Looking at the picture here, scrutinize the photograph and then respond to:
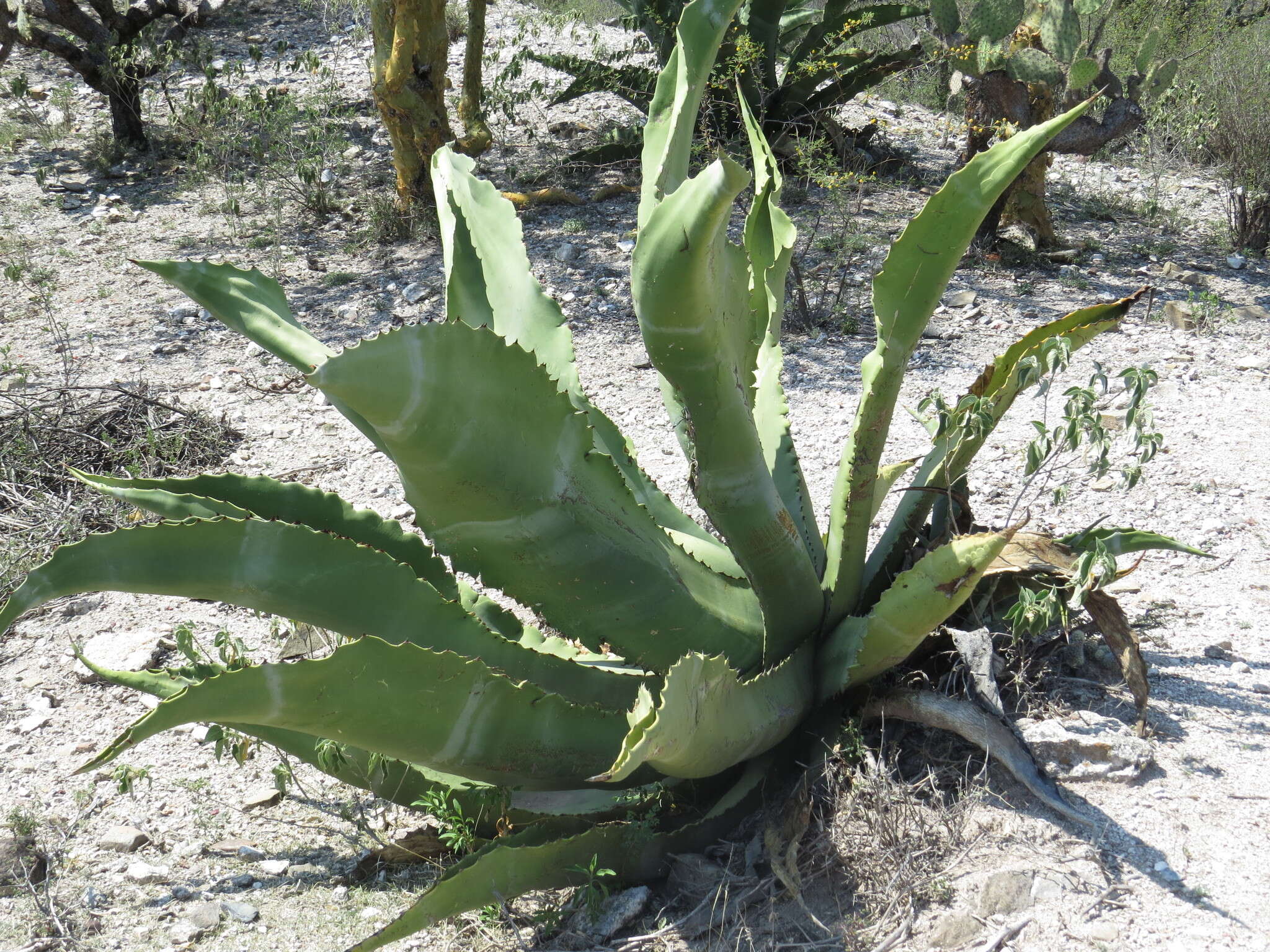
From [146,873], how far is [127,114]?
6356 millimetres

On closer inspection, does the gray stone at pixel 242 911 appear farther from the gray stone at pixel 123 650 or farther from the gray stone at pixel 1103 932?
the gray stone at pixel 1103 932

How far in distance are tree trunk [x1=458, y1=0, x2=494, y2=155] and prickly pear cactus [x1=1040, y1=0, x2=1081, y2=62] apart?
10.4ft

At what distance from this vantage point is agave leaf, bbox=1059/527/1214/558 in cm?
207

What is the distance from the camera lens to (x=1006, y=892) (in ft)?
5.75

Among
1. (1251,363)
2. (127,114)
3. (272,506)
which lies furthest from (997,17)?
(127,114)

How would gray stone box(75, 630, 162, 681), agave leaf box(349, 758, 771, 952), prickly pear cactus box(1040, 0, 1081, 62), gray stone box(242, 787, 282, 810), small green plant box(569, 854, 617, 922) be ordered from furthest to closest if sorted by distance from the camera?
prickly pear cactus box(1040, 0, 1081, 62), gray stone box(75, 630, 162, 681), gray stone box(242, 787, 282, 810), small green plant box(569, 854, 617, 922), agave leaf box(349, 758, 771, 952)

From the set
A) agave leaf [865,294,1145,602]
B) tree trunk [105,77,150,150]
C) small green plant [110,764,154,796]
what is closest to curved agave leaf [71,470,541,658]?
small green plant [110,764,154,796]

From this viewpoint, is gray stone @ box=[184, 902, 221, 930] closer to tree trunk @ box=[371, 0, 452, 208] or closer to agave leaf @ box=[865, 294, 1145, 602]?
agave leaf @ box=[865, 294, 1145, 602]

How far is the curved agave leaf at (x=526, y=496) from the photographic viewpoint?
4.44 ft

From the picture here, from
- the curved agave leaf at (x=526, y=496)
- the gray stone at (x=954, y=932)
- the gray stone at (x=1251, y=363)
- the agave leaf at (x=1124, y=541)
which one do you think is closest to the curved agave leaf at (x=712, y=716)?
the curved agave leaf at (x=526, y=496)

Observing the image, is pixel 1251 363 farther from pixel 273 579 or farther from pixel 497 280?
pixel 273 579


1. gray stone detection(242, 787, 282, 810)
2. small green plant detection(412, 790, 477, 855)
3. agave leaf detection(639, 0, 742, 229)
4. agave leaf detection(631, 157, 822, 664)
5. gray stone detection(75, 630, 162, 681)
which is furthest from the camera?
gray stone detection(75, 630, 162, 681)

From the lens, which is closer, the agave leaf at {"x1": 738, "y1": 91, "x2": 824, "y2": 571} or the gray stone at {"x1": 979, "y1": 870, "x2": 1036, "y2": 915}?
the gray stone at {"x1": 979, "y1": 870, "x2": 1036, "y2": 915}

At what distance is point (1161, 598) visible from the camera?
2.59 m
